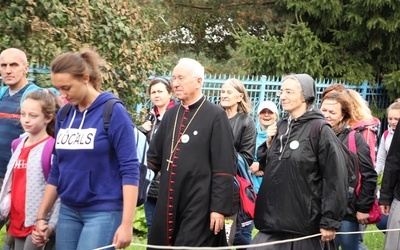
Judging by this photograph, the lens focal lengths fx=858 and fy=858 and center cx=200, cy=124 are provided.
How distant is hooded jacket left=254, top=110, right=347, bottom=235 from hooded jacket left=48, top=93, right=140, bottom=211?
1.63m

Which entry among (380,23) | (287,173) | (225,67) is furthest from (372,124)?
(225,67)

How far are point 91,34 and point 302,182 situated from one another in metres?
5.84

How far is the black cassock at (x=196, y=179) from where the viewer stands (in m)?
6.58

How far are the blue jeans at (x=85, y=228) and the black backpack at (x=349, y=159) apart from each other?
1900 millimetres

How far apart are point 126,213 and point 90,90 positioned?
34.1 inches

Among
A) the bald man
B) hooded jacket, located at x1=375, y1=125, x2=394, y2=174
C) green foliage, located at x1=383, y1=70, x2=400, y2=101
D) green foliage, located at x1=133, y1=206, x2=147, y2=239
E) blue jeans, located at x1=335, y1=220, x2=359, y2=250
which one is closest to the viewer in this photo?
the bald man

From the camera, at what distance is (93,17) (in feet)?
39.4

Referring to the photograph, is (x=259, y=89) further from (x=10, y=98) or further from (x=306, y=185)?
(x=306, y=185)

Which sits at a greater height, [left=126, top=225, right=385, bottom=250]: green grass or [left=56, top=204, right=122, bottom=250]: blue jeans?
[left=56, top=204, right=122, bottom=250]: blue jeans

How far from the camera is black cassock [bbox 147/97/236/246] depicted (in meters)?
6.58

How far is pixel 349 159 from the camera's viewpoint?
7.34m

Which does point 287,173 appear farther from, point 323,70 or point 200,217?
point 323,70

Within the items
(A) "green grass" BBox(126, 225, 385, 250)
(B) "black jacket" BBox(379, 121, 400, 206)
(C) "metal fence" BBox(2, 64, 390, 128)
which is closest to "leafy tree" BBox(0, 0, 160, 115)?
(C) "metal fence" BBox(2, 64, 390, 128)

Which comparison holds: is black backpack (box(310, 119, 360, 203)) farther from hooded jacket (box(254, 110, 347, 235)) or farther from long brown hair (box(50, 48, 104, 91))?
long brown hair (box(50, 48, 104, 91))
